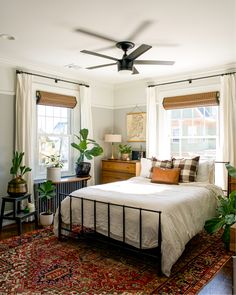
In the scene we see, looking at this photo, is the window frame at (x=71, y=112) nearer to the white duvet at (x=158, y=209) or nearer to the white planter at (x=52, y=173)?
the white planter at (x=52, y=173)

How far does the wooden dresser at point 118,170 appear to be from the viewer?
5.09 m

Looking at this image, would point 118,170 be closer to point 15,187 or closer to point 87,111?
point 87,111

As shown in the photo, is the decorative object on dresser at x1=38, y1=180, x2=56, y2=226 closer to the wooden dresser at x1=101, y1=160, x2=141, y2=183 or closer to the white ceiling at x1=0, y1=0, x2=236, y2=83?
the wooden dresser at x1=101, y1=160, x2=141, y2=183

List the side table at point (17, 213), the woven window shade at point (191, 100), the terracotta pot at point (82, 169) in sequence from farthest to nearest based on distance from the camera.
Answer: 1. the terracotta pot at point (82, 169)
2. the woven window shade at point (191, 100)
3. the side table at point (17, 213)

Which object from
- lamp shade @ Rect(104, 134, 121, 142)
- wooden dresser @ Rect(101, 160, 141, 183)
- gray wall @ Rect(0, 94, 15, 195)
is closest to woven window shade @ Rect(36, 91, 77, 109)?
gray wall @ Rect(0, 94, 15, 195)

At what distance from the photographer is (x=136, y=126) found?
5.67m

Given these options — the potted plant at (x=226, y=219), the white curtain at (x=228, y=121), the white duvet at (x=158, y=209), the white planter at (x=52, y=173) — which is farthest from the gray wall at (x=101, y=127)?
the potted plant at (x=226, y=219)

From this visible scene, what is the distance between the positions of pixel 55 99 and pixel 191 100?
2488 millimetres

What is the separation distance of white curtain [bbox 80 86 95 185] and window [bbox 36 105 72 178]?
268mm

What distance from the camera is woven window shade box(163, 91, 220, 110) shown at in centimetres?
453

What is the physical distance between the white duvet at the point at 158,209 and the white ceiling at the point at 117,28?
194 cm

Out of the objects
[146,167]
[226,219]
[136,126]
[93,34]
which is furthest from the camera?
[136,126]

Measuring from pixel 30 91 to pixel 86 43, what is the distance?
1434 mm

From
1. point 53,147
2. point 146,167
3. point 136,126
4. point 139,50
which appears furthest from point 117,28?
point 136,126
